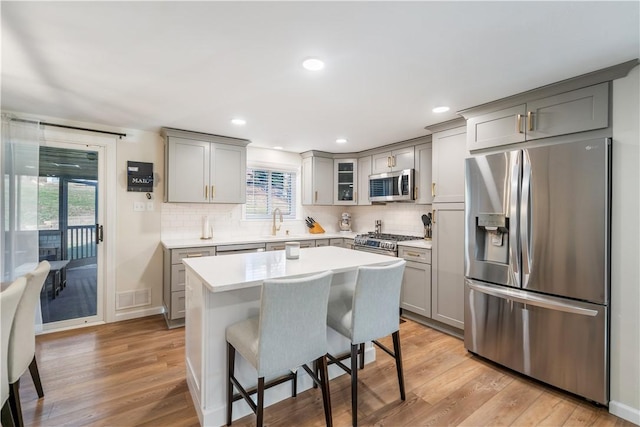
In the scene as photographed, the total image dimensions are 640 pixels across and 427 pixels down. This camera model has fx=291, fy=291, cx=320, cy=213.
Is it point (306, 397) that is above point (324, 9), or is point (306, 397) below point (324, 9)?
below

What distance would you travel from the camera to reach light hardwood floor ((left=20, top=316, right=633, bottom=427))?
1845mm

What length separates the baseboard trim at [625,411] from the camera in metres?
1.84

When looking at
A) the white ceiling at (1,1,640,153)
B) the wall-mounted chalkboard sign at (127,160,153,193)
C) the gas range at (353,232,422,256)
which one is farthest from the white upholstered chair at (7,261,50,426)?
the gas range at (353,232,422,256)

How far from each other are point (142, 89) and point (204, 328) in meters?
1.91

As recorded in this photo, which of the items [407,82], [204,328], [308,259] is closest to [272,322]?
[204,328]

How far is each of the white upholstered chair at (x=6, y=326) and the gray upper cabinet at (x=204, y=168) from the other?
216cm

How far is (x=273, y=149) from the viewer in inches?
181

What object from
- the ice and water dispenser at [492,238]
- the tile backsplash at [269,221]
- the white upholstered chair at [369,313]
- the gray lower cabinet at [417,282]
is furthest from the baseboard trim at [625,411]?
the tile backsplash at [269,221]

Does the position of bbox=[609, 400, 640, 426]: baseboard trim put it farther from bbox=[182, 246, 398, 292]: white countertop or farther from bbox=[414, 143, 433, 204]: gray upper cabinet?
bbox=[414, 143, 433, 204]: gray upper cabinet

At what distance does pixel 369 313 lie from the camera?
185 cm

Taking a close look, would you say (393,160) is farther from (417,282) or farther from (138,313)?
(138,313)

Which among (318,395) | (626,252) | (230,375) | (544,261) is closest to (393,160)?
(544,261)

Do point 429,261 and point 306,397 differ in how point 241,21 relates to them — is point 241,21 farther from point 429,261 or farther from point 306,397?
point 429,261

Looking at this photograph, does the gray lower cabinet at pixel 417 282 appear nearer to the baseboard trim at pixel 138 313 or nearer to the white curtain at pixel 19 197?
→ the baseboard trim at pixel 138 313
